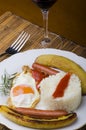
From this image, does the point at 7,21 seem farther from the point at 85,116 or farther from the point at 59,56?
the point at 85,116

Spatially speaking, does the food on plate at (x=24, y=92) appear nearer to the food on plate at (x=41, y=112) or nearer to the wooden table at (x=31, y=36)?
the food on plate at (x=41, y=112)

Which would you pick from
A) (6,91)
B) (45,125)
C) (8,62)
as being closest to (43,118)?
(45,125)

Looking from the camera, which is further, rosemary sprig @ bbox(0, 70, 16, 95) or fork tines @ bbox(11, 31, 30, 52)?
fork tines @ bbox(11, 31, 30, 52)

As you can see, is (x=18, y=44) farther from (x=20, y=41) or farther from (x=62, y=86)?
(x=62, y=86)

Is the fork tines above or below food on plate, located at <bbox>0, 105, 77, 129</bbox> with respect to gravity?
below

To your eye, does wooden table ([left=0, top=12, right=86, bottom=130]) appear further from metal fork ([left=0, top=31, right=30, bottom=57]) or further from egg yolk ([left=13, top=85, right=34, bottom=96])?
egg yolk ([left=13, top=85, right=34, bottom=96])

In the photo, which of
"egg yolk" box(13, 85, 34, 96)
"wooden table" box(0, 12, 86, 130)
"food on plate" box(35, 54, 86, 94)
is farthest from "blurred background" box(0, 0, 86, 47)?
"egg yolk" box(13, 85, 34, 96)
